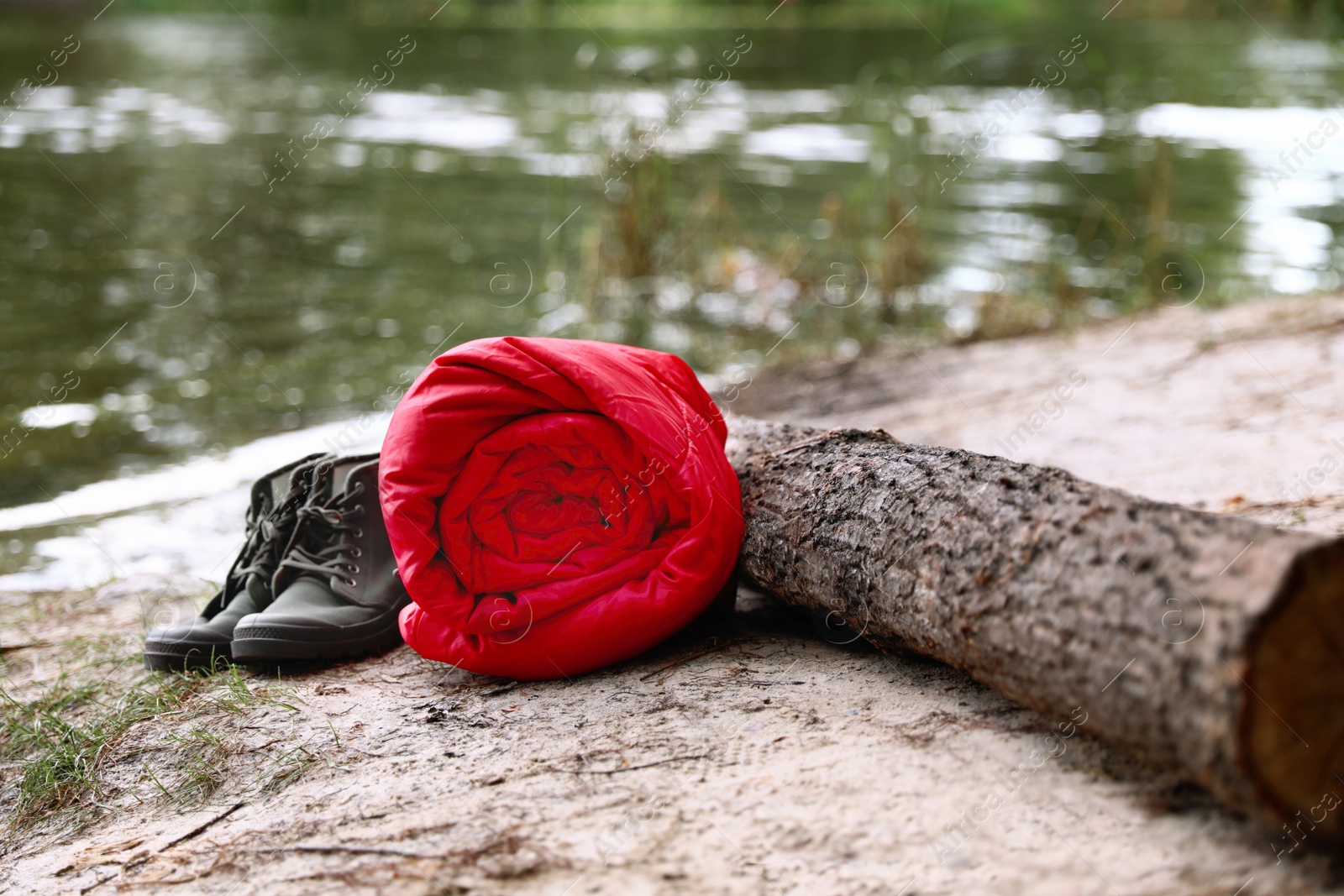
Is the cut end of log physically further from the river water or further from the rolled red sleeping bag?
the river water

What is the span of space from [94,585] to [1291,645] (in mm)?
3952

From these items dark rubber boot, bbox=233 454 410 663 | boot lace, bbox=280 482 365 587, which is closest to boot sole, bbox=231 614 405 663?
dark rubber boot, bbox=233 454 410 663

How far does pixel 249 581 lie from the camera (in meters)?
2.97

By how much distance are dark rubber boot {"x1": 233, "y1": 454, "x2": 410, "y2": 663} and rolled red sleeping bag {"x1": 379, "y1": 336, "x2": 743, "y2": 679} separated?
0.34 m

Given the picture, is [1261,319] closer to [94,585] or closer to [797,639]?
[797,639]

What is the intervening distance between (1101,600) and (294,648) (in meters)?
1.90

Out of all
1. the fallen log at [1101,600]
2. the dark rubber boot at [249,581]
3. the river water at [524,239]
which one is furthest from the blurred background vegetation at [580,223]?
the fallen log at [1101,600]

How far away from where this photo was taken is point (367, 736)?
2357 mm

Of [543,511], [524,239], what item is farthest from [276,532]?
[524,239]

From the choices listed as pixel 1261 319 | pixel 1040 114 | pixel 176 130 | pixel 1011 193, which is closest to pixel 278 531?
pixel 1261 319

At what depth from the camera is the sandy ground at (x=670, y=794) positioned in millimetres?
1734

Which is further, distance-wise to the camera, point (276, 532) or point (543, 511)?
point (276, 532)

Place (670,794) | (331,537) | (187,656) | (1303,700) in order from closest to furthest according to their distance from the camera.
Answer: (1303,700), (670,794), (187,656), (331,537)

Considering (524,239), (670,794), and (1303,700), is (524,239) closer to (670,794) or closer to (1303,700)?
(670,794)
